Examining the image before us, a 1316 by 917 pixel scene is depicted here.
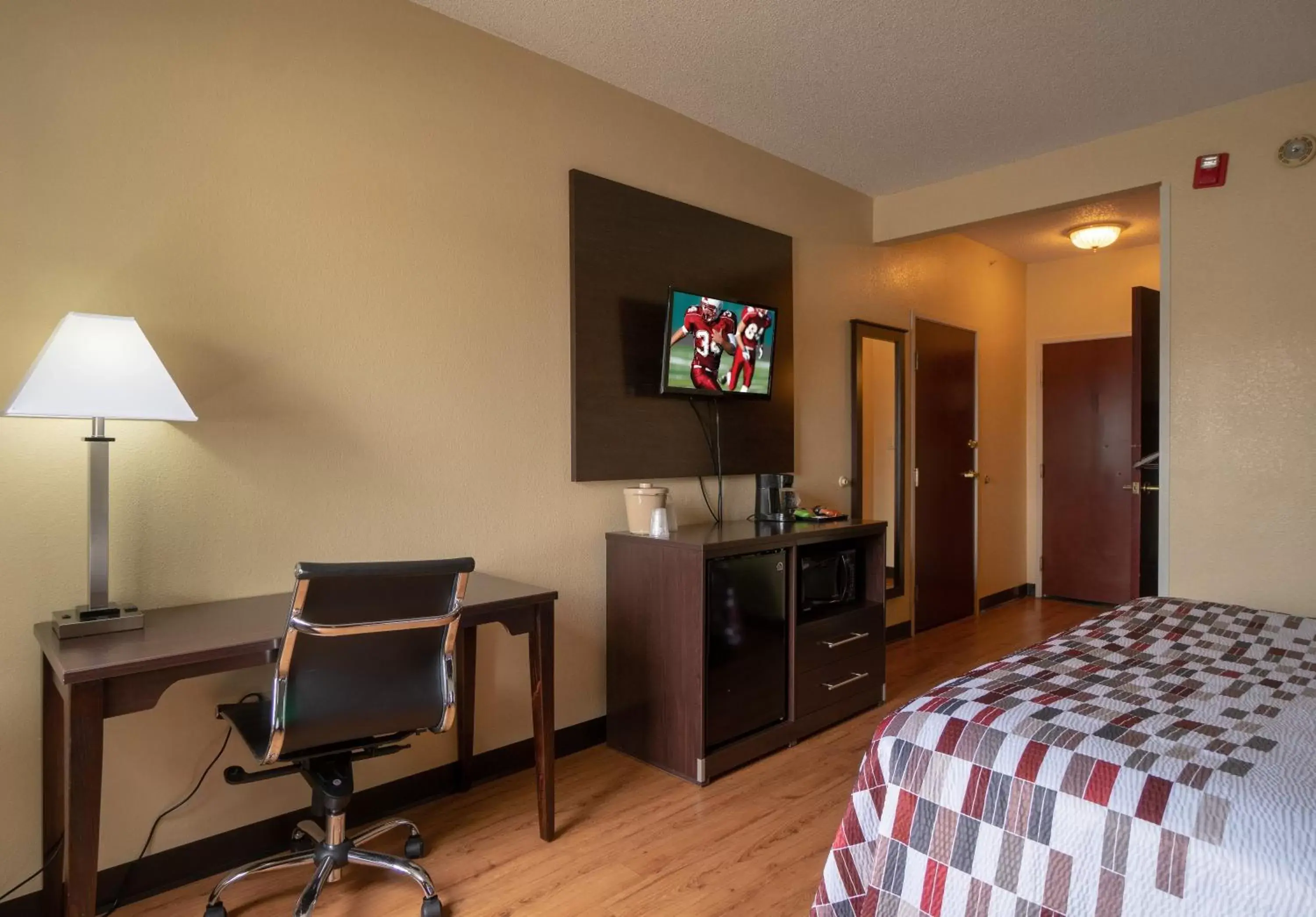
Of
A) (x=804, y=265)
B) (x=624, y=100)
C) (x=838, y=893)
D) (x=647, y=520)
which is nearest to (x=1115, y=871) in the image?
(x=838, y=893)

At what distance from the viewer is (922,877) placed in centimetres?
145

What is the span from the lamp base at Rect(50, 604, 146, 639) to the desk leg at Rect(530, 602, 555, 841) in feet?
3.20

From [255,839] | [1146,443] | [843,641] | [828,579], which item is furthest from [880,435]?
[255,839]

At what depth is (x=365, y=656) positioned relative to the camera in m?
1.79

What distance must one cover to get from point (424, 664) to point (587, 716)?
130 centimetres

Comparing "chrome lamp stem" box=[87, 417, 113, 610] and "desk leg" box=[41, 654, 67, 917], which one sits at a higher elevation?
"chrome lamp stem" box=[87, 417, 113, 610]

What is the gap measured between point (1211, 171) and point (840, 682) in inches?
104

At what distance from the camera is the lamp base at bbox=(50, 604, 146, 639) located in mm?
1763

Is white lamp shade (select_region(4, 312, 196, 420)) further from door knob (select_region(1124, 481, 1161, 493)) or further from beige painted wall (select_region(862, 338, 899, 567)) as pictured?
door knob (select_region(1124, 481, 1161, 493))

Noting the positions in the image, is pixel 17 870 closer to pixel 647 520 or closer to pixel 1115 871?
pixel 647 520

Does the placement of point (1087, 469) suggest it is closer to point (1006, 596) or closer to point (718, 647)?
point (1006, 596)

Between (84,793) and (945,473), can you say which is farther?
(945,473)

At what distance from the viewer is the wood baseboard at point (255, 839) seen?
1.97 metres

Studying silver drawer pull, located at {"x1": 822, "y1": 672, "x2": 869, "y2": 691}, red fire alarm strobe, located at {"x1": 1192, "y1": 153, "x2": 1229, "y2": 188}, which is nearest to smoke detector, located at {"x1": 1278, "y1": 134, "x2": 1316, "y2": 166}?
red fire alarm strobe, located at {"x1": 1192, "y1": 153, "x2": 1229, "y2": 188}
